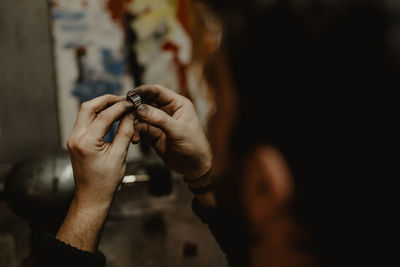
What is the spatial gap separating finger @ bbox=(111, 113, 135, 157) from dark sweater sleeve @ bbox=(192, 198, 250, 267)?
12.2 inches

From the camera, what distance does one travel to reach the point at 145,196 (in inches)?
74.2

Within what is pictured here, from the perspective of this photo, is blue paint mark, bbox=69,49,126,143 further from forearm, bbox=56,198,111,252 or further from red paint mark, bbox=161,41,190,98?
forearm, bbox=56,198,111,252

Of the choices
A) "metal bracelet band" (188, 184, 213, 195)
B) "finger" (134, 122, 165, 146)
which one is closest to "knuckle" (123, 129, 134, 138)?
"finger" (134, 122, 165, 146)

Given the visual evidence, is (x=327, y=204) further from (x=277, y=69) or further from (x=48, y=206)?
(x=48, y=206)

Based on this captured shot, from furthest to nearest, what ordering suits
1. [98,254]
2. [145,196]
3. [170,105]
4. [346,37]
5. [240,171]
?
[145,196] < [170,105] < [98,254] < [240,171] < [346,37]

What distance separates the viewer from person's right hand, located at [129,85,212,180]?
0.99 metres

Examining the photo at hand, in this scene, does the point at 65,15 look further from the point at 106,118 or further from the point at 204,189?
the point at 204,189

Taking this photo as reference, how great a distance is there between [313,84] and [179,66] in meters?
1.89

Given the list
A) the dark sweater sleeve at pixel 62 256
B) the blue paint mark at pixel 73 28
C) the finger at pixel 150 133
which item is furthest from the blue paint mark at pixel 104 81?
the dark sweater sleeve at pixel 62 256

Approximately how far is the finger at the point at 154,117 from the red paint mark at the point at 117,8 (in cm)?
142

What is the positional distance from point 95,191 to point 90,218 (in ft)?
0.22

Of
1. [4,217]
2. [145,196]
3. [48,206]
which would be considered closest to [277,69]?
[48,206]

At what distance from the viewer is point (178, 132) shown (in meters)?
0.99

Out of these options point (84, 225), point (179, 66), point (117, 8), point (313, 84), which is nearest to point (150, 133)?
point (84, 225)
